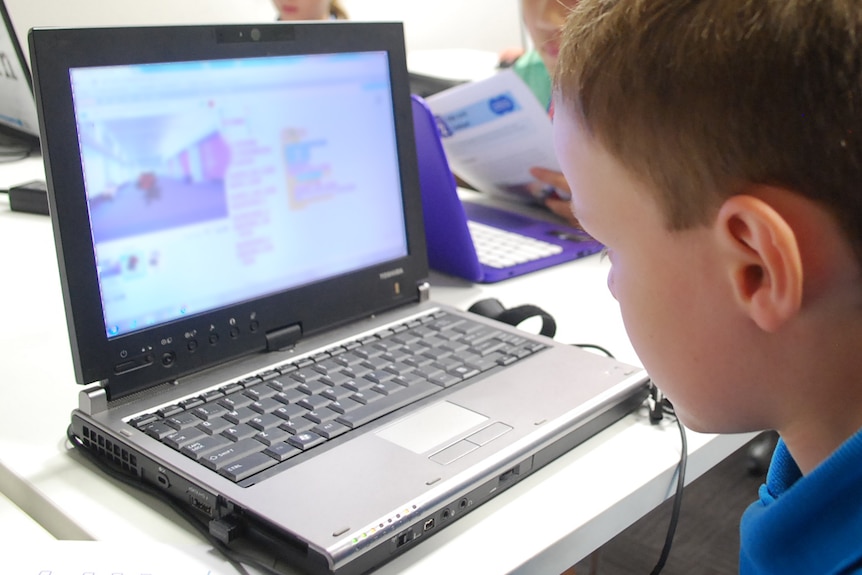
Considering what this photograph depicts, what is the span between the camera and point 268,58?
788 millimetres

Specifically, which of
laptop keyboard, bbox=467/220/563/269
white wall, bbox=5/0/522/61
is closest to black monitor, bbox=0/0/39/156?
white wall, bbox=5/0/522/61

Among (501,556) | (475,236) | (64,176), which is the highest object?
(64,176)

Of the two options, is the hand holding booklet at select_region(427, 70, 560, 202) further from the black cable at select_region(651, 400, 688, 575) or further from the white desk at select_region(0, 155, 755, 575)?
the black cable at select_region(651, 400, 688, 575)

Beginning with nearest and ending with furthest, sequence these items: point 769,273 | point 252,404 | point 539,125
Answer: point 769,273, point 252,404, point 539,125

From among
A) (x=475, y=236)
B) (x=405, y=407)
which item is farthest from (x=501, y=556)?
(x=475, y=236)

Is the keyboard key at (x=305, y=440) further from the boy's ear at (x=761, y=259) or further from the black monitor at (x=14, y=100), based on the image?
the black monitor at (x=14, y=100)

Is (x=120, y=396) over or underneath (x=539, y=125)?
underneath

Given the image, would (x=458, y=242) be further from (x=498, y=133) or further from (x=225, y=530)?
(x=225, y=530)

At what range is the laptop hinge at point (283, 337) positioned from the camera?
2.54 ft

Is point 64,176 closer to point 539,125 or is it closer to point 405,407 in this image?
point 405,407

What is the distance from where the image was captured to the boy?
0.43 metres

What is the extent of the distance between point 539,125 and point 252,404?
652 mm

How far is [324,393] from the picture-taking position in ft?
2.28

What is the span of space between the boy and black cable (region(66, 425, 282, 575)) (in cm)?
28
